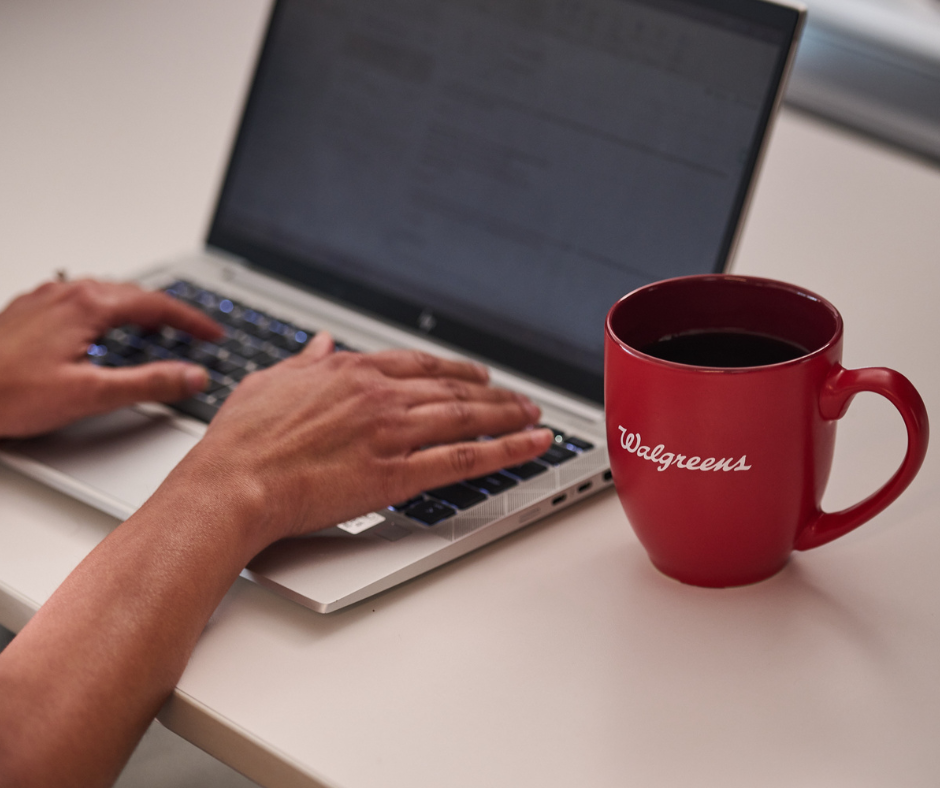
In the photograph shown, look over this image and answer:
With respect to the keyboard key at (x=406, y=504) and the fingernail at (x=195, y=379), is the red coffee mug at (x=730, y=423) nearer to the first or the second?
the keyboard key at (x=406, y=504)

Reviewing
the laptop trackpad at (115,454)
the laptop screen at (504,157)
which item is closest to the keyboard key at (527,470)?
the laptop screen at (504,157)

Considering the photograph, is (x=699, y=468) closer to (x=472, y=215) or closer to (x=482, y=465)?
(x=482, y=465)

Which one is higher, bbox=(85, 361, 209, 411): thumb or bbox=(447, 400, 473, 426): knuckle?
bbox=(447, 400, 473, 426): knuckle

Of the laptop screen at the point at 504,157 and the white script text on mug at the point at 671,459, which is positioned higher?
the laptop screen at the point at 504,157

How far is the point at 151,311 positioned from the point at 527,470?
34 cm

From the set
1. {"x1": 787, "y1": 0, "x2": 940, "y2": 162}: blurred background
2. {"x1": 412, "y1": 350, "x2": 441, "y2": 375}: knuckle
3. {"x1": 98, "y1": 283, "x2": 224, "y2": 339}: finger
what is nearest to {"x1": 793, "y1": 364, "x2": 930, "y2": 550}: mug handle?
{"x1": 412, "y1": 350, "x2": 441, "y2": 375}: knuckle

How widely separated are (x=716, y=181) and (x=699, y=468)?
26 cm

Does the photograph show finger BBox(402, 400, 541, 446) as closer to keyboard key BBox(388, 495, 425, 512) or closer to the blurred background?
keyboard key BBox(388, 495, 425, 512)

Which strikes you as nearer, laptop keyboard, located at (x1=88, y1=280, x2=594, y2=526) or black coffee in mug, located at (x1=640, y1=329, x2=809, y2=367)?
black coffee in mug, located at (x1=640, y1=329, x2=809, y2=367)

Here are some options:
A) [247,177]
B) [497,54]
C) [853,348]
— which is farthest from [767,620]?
[247,177]

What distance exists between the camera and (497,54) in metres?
0.77

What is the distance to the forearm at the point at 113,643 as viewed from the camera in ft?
1.52

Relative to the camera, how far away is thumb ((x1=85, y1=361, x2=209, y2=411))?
69 cm

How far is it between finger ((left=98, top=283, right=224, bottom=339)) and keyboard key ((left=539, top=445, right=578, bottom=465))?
0.31 metres
